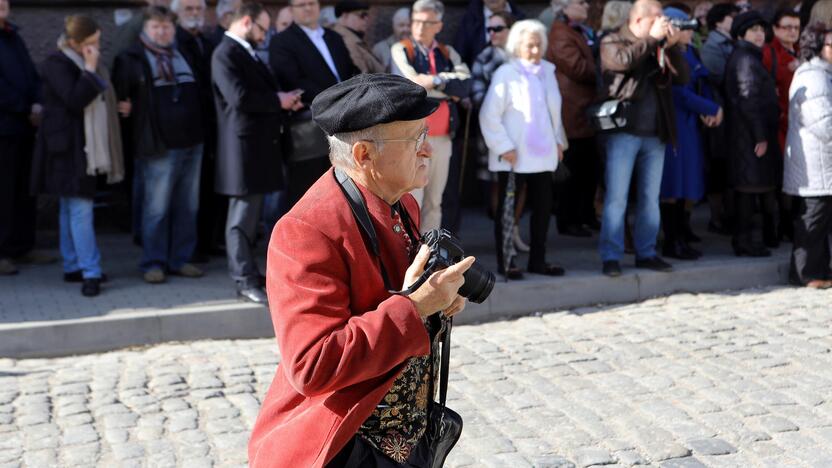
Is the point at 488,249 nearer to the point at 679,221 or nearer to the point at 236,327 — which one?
the point at 679,221

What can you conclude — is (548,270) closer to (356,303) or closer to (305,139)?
(305,139)

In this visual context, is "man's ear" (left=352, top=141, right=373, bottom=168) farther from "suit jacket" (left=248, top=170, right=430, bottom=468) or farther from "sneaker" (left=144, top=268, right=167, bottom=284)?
"sneaker" (left=144, top=268, right=167, bottom=284)

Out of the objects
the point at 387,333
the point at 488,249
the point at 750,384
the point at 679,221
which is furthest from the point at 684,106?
the point at 387,333

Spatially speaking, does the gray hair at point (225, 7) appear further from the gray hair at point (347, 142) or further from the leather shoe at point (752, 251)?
the gray hair at point (347, 142)

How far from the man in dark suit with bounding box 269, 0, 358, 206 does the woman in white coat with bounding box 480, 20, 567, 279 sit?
1093 mm

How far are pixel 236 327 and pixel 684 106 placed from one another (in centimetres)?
396

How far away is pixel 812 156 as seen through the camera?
8570 millimetres

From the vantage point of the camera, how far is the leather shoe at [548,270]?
838 centimetres

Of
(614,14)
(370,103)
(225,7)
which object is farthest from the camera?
(614,14)

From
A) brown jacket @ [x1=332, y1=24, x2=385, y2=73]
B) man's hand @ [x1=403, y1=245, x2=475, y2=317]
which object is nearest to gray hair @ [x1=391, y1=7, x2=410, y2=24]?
brown jacket @ [x1=332, y1=24, x2=385, y2=73]

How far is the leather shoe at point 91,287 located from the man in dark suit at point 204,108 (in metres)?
1.17

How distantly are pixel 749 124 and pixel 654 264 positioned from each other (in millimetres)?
1409

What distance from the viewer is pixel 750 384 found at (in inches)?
239

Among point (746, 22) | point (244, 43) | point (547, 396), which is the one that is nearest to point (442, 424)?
point (547, 396)
